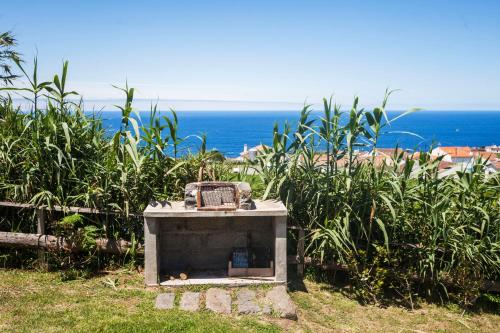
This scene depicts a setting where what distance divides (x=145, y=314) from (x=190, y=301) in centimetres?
51

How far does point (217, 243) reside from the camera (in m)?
5.28

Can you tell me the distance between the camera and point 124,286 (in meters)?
4.70

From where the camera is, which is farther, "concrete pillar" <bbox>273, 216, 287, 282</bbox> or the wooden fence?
the wooden fence

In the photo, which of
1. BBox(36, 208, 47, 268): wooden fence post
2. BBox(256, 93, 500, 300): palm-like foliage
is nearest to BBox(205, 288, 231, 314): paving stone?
BBox(256, 93, 500, 300): palm-like foliage

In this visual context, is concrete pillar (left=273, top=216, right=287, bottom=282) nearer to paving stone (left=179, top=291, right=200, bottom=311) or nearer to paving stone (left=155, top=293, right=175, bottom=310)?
paving stone (left=179, top=291, right=200, bottom=311)

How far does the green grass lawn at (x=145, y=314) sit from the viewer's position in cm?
375

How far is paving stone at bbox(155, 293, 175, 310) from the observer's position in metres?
4.19

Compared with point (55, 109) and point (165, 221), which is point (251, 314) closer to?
point (165, 221)

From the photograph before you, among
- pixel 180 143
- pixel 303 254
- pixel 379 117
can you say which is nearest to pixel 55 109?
pixel 180 143

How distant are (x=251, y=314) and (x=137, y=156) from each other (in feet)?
7.08

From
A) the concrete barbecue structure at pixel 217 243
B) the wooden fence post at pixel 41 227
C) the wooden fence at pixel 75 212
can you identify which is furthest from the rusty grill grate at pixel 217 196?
the wooden fence post at pixel 41 227

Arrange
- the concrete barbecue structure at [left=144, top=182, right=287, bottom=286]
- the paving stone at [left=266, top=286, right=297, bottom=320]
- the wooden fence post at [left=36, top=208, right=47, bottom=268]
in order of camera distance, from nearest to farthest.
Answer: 1. the paving stone at [left=266, top=286, right=297, bottom=320]
2. the concrete barbecue structure at [left=144, top=182, right=287, bottom=286]
3. the wooden fence post at [left=36, top=208, right=47, bottom=268]

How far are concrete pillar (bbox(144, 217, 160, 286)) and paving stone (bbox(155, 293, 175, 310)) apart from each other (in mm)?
318

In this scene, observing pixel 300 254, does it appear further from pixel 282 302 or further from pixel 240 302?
pixel 240 302
